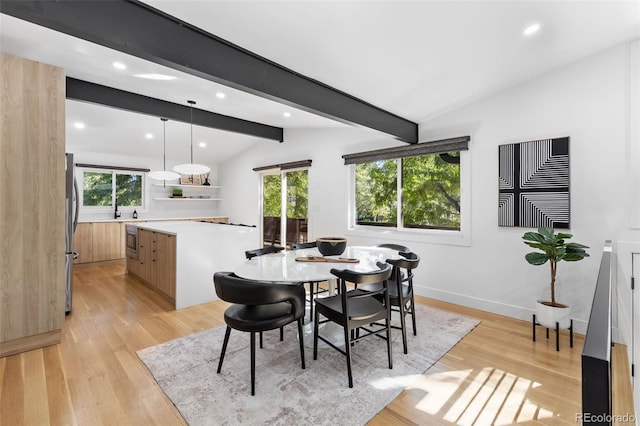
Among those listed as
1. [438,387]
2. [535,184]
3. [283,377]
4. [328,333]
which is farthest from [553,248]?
[283,377]

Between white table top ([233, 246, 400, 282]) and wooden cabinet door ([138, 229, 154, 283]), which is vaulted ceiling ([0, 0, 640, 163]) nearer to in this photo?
white table top ([233, 246, 400, 282])

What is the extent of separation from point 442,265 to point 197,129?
4829 millimetres

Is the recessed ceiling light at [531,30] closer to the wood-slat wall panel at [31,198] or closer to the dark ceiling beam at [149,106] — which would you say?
the wood-slat wall panel at [31,198]

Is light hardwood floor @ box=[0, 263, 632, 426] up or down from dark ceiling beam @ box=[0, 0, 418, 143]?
down

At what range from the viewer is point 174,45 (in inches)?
72.7

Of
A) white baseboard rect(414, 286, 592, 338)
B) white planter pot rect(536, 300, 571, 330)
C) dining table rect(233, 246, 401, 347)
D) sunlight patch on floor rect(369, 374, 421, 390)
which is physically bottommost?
sunlight patch on floor rect(369, 374, 421, 390)

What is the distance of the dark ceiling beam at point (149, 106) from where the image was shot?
3596 millimetres

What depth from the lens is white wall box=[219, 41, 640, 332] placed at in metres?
2.80

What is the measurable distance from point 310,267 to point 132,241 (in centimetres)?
386

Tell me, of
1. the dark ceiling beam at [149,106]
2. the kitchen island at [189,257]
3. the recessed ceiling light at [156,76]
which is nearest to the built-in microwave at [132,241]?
the kitchen island at [189,257]

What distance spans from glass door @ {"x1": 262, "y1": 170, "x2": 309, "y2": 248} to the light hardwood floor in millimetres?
2881

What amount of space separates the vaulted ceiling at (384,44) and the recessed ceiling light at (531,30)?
0.10 feet

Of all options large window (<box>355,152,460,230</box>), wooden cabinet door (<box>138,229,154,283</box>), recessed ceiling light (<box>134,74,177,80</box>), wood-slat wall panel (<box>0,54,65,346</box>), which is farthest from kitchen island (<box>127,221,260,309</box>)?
large window (<box>355,152,460,230</box>)

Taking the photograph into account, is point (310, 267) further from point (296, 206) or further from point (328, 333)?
point (296, 206)
